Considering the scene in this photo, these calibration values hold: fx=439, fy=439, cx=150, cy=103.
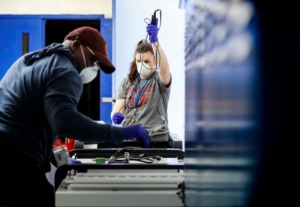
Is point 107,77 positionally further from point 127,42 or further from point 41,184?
point 41,184

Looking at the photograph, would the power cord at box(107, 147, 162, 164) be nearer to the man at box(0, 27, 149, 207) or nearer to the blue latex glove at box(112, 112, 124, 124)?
the man at box(0, 27, 149, 207)

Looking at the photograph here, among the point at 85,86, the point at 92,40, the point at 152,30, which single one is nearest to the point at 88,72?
the point at 92,40

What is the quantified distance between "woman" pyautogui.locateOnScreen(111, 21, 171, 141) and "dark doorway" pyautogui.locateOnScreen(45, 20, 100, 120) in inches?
124

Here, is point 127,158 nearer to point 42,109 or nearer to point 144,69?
point 42,109

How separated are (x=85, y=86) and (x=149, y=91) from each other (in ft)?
11.2

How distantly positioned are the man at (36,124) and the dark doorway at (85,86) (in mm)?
4218

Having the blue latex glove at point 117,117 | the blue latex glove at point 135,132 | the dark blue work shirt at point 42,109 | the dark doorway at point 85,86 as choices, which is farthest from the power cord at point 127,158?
the dark doorway at point 85,86

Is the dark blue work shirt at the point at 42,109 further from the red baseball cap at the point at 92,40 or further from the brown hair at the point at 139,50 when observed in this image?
the brown hair at the point at 139,50

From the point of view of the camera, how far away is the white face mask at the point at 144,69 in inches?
96.7

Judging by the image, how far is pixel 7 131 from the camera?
134 cm

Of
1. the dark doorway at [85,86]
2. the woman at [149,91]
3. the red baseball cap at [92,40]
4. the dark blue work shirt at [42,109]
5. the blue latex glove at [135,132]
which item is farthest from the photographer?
the dark doorway at [85,86]

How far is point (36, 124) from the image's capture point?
1358 millimetres

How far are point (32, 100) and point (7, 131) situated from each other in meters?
0.12

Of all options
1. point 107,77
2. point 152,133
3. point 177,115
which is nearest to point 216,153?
point 152,133
